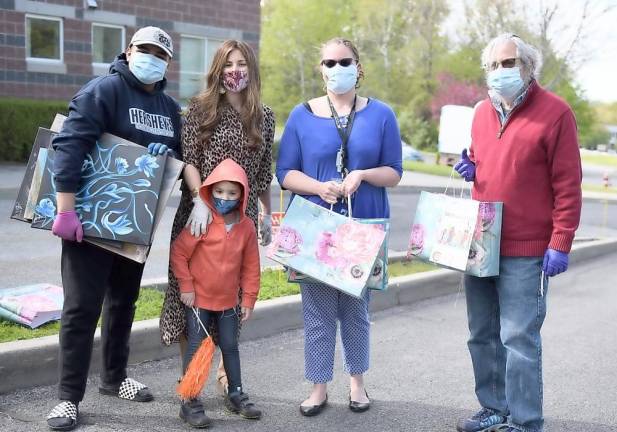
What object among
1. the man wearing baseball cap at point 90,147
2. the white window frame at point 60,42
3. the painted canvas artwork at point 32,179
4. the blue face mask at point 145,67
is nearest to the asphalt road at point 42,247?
the painted canvas artwork at point 32,179

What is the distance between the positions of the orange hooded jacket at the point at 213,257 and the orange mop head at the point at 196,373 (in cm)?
24

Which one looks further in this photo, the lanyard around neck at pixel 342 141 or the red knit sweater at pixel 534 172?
the lanyard around neck at pixel 342 141

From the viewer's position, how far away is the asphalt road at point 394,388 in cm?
389

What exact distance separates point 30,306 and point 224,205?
6.41ft

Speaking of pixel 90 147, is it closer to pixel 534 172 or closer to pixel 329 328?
pixel 329 328

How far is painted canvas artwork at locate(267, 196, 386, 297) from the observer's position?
3672 millimetres

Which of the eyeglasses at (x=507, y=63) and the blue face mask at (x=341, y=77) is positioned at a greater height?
the eyeglasses at (x=507, y=63)

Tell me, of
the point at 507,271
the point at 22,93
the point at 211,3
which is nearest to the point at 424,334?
the point at 507,271

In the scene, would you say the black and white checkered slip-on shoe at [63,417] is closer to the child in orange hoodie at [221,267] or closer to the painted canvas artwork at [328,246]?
the child in orange hoodie at [221,267]

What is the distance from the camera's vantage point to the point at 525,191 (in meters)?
3.48

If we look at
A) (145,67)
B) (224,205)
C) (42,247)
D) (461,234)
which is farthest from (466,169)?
(42,247)

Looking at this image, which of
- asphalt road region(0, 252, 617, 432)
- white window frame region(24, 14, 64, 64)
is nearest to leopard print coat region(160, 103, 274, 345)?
asphalt road region(0, 252, 617, 432)

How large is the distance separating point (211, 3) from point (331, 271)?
18.2 m

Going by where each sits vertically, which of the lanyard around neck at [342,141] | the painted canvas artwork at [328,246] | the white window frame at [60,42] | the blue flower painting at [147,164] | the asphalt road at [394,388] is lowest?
the asphalt road at [394,388]
